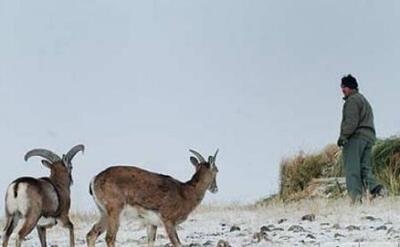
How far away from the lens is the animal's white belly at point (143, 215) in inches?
551

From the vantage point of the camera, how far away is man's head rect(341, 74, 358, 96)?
18.6 metres

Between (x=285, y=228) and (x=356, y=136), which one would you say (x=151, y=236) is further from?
(x=356, y=136)

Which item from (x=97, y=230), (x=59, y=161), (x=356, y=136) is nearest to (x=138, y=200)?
(x=97, y=230)

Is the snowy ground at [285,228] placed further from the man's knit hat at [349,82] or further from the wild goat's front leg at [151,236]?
the man's knit hat at [349,82]

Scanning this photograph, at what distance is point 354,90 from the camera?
1873 cm

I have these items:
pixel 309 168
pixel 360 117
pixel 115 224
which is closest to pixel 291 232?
pixel 115 224

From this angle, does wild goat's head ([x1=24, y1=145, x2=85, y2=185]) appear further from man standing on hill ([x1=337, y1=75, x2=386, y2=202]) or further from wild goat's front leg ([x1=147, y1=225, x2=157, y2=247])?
man standing on hill ([x1=337, y1=75, x2=386, y2=202])

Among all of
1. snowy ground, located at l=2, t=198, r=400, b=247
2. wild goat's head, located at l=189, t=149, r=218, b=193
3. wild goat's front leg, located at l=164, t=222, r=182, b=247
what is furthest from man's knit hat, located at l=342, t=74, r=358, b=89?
wild goat's front leg, located at l=164, t=222, r=182, b=247

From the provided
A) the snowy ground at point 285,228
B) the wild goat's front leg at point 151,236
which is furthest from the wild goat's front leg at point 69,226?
the wild goat's front leg at point 151,236

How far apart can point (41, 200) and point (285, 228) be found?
11.3ft

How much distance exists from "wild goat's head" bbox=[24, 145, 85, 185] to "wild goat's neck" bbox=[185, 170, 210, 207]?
1975 mm

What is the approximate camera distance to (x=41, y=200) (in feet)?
49.4

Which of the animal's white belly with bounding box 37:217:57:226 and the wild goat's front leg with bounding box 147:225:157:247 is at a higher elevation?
the animal's white belly with bounding box 37:217:57:226

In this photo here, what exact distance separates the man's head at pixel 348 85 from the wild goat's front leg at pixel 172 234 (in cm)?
560
